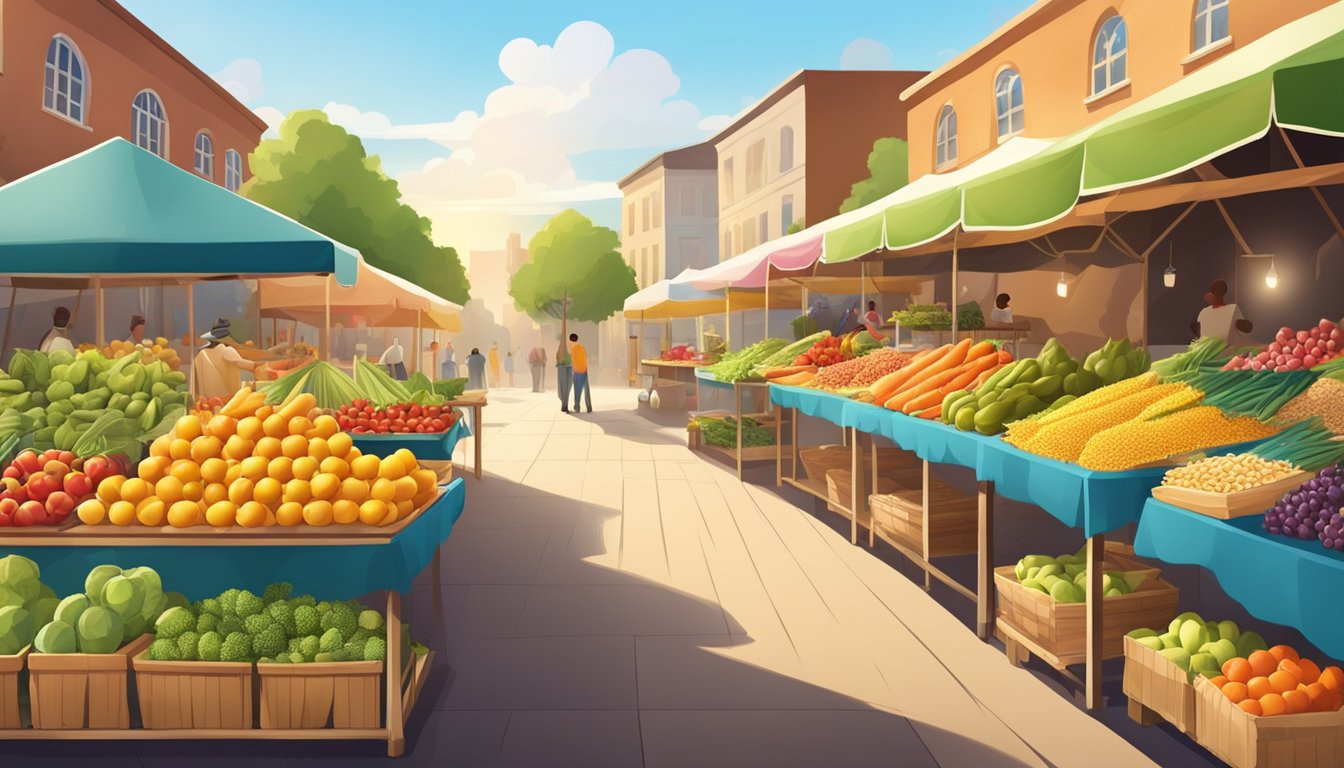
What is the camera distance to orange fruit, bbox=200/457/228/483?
3.68 meters

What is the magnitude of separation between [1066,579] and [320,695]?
3.62 meters

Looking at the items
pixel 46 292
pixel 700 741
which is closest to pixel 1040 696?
pixel 700 741

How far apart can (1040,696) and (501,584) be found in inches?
137

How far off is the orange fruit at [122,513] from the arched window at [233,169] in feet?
84.1

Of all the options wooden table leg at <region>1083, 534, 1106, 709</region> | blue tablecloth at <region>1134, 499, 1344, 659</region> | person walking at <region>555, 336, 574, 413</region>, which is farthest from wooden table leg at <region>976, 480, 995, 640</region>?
person walking at <region>555, 336, 574, 413</region>

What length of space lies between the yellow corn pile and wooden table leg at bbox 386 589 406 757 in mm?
3100

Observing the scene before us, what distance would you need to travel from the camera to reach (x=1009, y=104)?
17.5 metres

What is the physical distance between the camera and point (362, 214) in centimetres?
2319

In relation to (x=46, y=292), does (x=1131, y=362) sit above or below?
below

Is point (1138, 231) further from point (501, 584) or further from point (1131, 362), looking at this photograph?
point (501, 584)

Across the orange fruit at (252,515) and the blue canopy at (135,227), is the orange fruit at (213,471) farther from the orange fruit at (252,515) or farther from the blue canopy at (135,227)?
the blue canopy at (135,227)

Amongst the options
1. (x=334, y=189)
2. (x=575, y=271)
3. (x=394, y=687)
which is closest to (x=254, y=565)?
(x=394, y=687)

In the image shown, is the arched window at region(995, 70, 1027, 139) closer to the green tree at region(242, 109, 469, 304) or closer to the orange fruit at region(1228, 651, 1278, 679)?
the orange fruit at region(1228, 651, 1278, 679)

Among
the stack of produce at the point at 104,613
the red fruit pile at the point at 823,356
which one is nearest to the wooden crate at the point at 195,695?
the stack of produce at the point at 104,613
